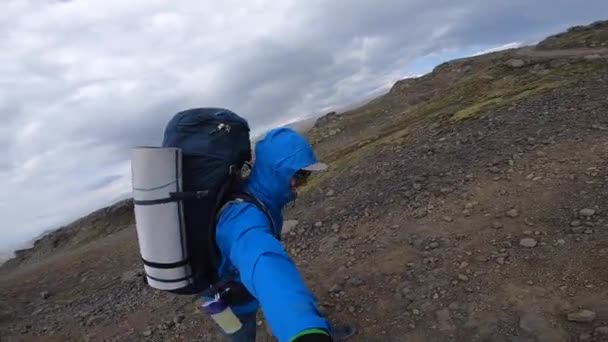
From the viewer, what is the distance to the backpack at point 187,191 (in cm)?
284

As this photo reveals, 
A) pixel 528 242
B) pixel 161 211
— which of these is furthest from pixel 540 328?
pixel 161 211

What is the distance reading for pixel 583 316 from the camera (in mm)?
5066

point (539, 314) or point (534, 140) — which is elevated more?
point (534, 140)

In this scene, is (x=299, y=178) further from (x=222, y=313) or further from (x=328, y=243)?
(x=328, y=243)

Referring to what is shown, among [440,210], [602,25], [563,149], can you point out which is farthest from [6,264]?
[602,25]

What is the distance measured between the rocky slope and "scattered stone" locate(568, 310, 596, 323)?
0.01 m

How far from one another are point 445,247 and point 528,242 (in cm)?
110

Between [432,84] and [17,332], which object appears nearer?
[17,332]

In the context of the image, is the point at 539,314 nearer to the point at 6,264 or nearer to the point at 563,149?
the point at 563,149

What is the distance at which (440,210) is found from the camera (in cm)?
814

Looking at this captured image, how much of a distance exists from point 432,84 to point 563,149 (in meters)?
17.2

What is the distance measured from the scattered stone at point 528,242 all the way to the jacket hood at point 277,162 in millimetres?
4612

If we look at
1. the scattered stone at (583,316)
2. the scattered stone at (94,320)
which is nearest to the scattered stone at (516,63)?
the scattered stone at (583,316)

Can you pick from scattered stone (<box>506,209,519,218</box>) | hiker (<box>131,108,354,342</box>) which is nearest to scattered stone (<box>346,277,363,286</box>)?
scattered stone (<box>506,209,519,218</box>)
